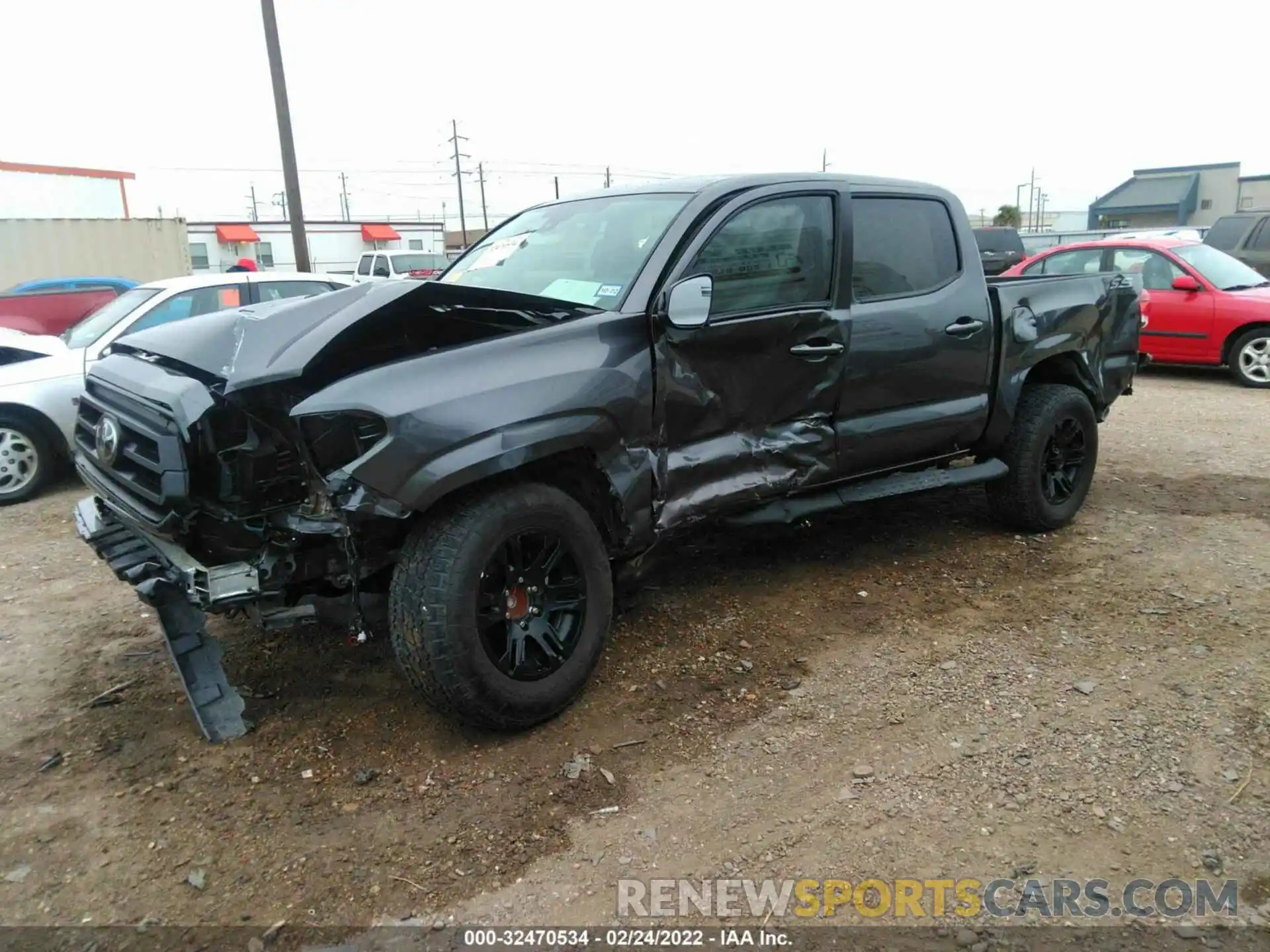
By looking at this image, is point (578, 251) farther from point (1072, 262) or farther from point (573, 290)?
point (1072, 262)

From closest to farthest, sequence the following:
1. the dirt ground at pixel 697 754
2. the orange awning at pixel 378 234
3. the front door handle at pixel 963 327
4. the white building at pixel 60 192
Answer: the dirt ground at pixel 697 754 → the front door handle at pixel 963 327 → the white building at pixel 60 192 → the orange awning at pixel 378 234

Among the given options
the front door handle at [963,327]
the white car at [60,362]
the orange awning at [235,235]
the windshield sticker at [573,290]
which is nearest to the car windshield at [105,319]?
the white car at [60,362]

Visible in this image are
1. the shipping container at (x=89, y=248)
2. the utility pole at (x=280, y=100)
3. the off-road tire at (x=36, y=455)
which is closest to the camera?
the off-road tire at (x=36, y=455)

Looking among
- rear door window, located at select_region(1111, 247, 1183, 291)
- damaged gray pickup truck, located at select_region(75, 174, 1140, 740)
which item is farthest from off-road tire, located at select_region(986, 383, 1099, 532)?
rear door window, located at select_region(1111, 247, 1183, 291)

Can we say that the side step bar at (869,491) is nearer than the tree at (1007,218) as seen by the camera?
Yes

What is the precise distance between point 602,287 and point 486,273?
2.73 feet

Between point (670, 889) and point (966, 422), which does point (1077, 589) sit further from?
point (670, 889)

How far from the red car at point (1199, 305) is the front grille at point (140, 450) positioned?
9066mm

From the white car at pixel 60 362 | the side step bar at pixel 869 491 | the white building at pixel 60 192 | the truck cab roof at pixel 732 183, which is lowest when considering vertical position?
the side step bar at pixel 869 491

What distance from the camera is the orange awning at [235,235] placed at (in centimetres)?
4709

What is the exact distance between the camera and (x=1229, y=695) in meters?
3.38

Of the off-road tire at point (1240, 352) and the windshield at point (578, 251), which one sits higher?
the windshield at point (578, 251)

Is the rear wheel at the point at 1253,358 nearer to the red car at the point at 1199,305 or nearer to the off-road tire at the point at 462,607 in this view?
the red car at the point at 1199,305

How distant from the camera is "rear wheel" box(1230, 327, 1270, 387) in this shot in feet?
31.9
